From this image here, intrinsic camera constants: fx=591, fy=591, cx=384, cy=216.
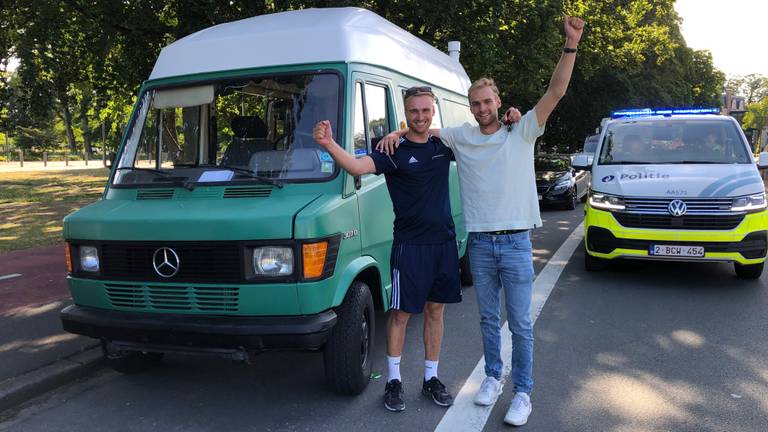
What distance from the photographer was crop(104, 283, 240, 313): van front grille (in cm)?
343

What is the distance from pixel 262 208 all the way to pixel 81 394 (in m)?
2.13

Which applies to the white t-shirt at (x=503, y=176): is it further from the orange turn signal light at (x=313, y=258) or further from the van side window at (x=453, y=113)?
the van side window at (x=453, y=113)

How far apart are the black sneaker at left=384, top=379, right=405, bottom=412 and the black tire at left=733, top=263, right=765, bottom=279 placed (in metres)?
5.05

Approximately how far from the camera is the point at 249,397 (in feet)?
13.3

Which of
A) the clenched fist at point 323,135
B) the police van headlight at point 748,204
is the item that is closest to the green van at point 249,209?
the clenched fist at point 323,135

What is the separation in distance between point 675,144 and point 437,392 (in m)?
5.33

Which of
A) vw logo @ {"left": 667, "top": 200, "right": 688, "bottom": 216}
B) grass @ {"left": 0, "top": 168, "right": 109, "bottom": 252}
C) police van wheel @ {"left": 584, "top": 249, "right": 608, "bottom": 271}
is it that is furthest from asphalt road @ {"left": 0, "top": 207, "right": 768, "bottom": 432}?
grass @ {"left": 0, "top": 168, "right": 109, "bottom": 252}

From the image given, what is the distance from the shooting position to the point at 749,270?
22.3ft

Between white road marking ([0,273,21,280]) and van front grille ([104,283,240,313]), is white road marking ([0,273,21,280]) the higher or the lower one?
the lower one

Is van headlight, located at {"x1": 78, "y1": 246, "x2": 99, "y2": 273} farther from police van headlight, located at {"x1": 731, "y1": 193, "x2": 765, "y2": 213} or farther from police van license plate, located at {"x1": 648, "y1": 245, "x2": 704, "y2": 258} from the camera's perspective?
police van headlight, located at {"x1": 731, "y1": 193, "x2": 765, "y2": 213}

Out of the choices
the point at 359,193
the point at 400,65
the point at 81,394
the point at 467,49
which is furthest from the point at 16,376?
the point at 467,49

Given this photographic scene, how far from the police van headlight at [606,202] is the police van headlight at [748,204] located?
1.12 m

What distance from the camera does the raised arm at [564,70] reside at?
3.12 meters

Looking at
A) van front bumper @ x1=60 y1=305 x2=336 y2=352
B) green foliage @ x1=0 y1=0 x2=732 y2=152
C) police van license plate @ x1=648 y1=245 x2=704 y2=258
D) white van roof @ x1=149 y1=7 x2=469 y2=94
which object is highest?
green foliage @ x1=0 y1=0 x2=732 y2=152
